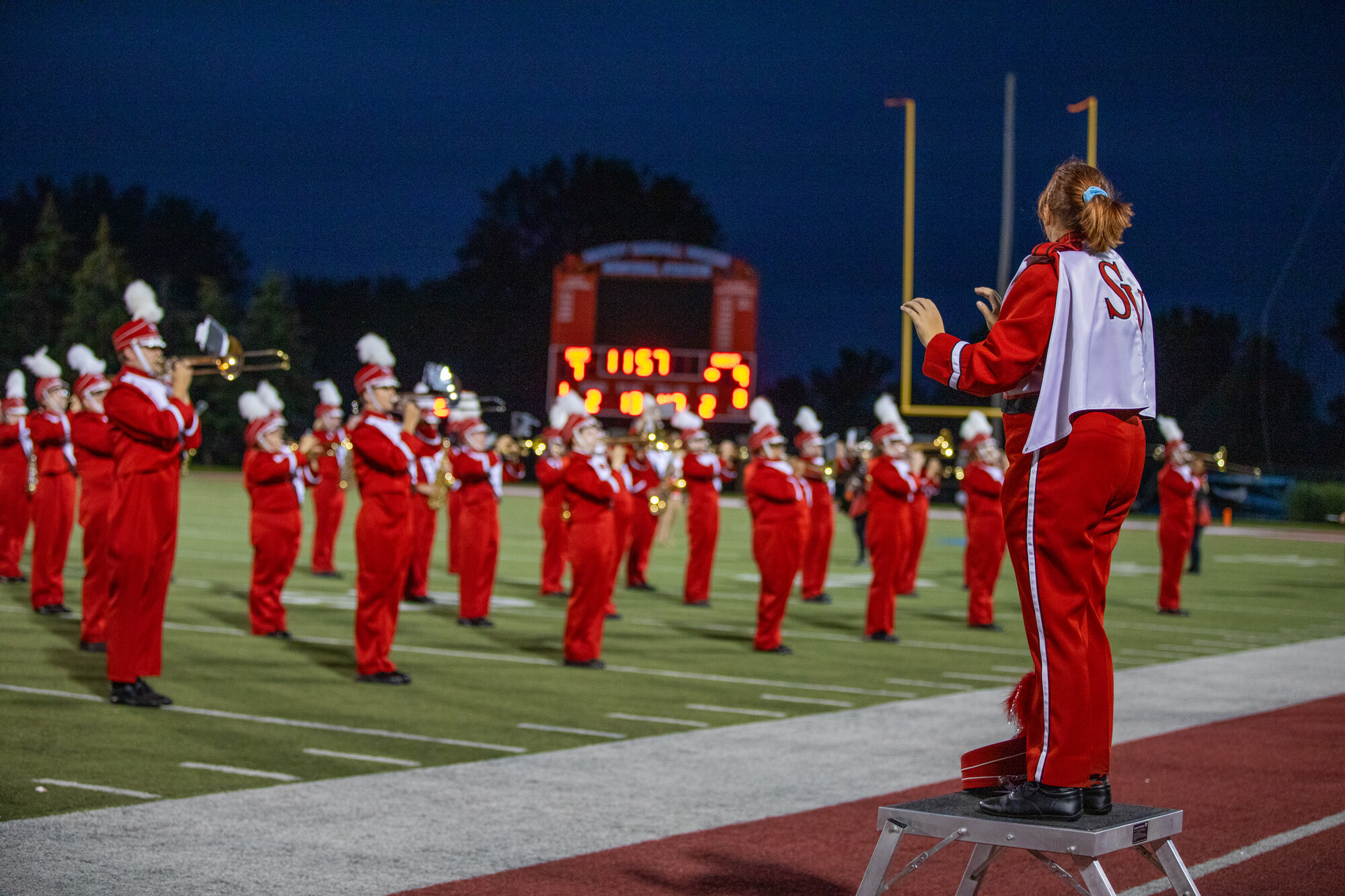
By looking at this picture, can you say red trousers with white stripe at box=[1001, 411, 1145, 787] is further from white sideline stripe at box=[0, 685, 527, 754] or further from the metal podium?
white sideline stripe at box=[0, 685, 527, 754]

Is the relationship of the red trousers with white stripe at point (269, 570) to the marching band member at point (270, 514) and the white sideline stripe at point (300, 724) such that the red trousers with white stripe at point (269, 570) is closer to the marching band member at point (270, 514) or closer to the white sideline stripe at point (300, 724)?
the marching band member at point (270, 514)

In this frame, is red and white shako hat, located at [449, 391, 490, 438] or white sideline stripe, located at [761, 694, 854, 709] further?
red and white shako hat, located at [449, 391, 490, 438]

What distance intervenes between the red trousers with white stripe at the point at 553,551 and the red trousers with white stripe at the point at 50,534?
15.8 feet

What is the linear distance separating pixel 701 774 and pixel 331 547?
436 inches

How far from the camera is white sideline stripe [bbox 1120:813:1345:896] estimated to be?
4.62 m

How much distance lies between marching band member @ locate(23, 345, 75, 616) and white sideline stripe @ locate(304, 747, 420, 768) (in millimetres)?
6013

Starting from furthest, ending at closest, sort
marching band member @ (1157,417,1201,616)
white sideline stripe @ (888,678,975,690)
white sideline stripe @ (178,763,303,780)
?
marching band member @ (1157,417,1201,616)
white sideline stripe @ (888,678,975,690)
white sideline stripe @ (178,763,303,780)

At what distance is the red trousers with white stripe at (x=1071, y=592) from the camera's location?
340 cm

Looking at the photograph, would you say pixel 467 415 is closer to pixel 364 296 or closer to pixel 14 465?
pixel 14 465

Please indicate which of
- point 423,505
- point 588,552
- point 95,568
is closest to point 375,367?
point 588,552

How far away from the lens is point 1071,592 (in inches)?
135

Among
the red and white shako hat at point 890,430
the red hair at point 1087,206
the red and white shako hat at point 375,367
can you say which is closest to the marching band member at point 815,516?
the red and white shako hat at point 890,430

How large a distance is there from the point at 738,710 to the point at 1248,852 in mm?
3603

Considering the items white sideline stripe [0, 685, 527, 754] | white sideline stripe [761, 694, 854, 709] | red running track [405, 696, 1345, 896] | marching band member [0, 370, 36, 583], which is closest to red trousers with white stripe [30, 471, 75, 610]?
marching band member [0, 370, 36, 583]
